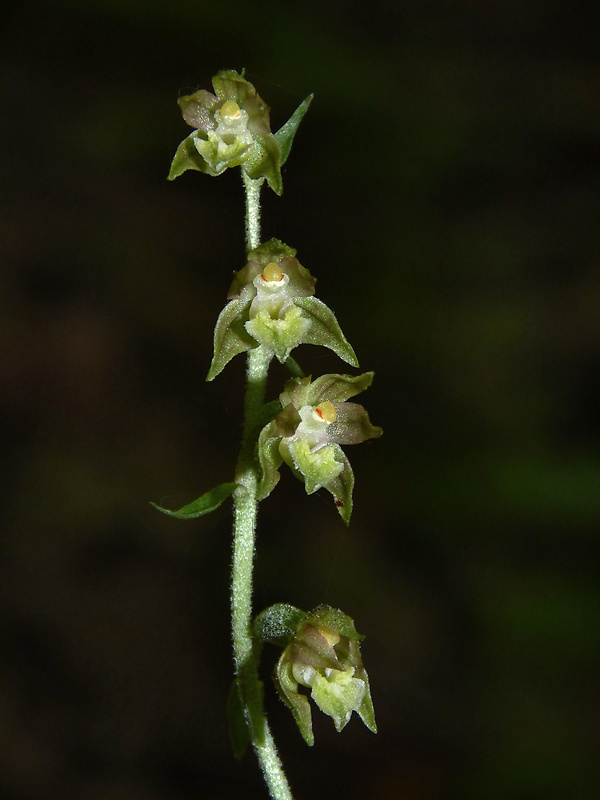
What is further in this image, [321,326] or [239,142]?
[321,326]

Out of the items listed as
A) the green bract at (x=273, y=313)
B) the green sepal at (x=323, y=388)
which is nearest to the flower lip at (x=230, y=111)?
the green bract at (x=273, y=313)

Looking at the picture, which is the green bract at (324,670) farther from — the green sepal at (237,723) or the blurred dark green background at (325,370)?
the blurred dark green background at (325,370)

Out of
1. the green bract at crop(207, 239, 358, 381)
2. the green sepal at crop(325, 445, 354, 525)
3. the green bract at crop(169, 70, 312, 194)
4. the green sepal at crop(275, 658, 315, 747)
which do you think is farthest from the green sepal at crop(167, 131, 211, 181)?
the green sepal at crop(275, 658, 315, 747)

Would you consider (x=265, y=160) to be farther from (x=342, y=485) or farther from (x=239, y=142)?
(x=342, y=485)

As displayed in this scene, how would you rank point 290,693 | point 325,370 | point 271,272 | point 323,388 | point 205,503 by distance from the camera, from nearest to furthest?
Answer: point 205,503, point 290,693, point 271,272, point 323,388, point 325,370

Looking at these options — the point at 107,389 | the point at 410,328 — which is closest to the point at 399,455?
the point at 410,328

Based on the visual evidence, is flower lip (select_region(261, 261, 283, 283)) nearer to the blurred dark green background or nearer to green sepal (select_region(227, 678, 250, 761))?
green sepal (select_region(227, 678, 250, 761))

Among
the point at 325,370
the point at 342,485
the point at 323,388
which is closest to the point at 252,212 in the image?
the point at 323,388
